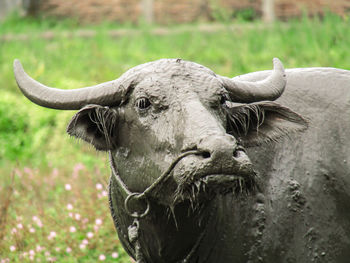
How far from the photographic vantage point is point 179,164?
2213mm

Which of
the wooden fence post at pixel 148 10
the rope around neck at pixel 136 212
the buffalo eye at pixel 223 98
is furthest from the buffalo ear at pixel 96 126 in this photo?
the wooden fence post at pixel 148 10

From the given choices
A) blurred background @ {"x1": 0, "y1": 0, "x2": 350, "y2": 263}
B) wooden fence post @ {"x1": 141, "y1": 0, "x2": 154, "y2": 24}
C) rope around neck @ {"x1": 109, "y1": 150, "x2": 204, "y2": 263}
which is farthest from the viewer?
wooden fence post @ {"x1": 141, "y1": 0, "x2": 154, "y2": 24}

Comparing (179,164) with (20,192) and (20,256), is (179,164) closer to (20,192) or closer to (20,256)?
(20,256)

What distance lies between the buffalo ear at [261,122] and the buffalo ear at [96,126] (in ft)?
1.75

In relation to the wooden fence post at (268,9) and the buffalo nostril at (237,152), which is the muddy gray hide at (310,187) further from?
the wooden fence post at (268,9)

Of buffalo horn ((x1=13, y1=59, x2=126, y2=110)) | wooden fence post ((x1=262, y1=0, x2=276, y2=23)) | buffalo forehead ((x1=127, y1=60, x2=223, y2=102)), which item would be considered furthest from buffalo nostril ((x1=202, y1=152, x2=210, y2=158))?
wooden fence post ((x1=262, y1=0, x2=276, y2=23))

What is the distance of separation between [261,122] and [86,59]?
6.96 meters

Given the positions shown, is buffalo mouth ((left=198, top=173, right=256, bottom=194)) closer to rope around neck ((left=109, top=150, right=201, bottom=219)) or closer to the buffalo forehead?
rope around neck ((left=109, top=150, right=201, bottom=219))

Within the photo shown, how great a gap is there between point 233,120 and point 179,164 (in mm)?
524

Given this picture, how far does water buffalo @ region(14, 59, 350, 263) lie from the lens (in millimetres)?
2414

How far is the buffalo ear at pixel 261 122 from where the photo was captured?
262cm

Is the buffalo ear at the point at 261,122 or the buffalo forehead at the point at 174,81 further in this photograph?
the buffalo ear at the point at 261,122

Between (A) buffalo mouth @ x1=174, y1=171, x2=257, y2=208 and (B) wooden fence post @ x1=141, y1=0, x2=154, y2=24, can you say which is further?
(B) wooden fence post @ x1=141, y1=0, x2=154, y2=24

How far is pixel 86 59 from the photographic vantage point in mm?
9273
